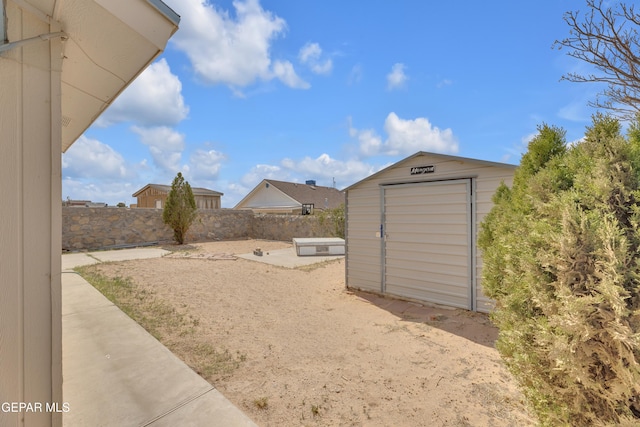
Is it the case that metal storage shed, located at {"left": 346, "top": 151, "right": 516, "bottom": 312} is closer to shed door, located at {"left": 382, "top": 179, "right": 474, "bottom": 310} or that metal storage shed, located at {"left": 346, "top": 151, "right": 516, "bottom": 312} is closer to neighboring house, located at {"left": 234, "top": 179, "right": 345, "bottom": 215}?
shed door, located at {"left": 382, "top": 179, "right": 474, "bottom": 310}

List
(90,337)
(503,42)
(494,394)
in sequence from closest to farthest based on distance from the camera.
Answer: (494,394) < (90,337) < (503,42)

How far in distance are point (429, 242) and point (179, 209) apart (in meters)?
11.3

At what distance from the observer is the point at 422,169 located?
511 centimetres

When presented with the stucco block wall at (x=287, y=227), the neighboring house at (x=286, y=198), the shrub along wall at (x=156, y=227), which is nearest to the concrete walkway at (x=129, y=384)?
the shrub along wall at (x=156, y=227)

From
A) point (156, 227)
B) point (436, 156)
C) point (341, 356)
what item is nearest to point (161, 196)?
point (156, 227)

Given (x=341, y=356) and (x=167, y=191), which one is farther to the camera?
(x=167, y=191)

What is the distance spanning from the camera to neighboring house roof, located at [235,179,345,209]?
23.8 metres

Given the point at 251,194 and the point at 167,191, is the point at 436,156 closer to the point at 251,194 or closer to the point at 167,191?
the point at 251,194

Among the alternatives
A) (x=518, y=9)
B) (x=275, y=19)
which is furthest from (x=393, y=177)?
(x=275, y=19)

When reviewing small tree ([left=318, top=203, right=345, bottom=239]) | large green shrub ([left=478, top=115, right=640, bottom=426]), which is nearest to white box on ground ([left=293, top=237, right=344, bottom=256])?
small tree ([left=318, top=203, right=345, bottom=239])

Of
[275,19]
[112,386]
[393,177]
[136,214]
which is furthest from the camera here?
[136,214]

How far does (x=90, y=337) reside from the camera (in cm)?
307

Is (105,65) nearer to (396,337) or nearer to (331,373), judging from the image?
(331,373)

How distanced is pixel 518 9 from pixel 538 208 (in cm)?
610
